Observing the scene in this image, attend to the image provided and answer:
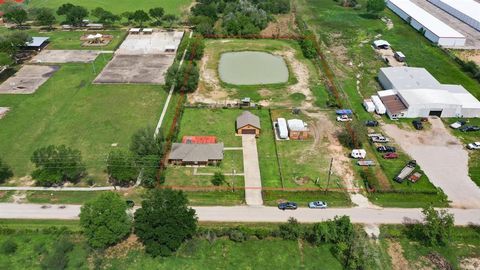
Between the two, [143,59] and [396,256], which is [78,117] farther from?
[396,256]

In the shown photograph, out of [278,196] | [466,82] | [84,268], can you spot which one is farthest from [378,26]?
[84,268]

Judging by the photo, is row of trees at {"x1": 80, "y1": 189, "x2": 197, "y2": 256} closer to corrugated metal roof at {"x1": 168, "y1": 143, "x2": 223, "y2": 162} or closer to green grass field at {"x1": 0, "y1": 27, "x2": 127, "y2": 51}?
corrugated metal roof at {"x1": 168, "y1": 143, "x2": 223, "y2": 162}

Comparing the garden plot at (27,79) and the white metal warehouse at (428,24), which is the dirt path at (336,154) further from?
the garden plot at (27,79)

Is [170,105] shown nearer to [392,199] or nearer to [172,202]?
[172,202]

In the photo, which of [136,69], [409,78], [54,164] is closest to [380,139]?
[409,78]

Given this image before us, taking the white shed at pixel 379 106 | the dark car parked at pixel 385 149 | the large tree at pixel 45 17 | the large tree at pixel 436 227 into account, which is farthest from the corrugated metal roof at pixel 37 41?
the large tree at pixel 436 227

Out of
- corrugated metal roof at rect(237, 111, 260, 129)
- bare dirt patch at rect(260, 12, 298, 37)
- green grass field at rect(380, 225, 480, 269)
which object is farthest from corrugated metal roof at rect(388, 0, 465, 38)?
green grass field at rect(380, 225, 480, 269)
